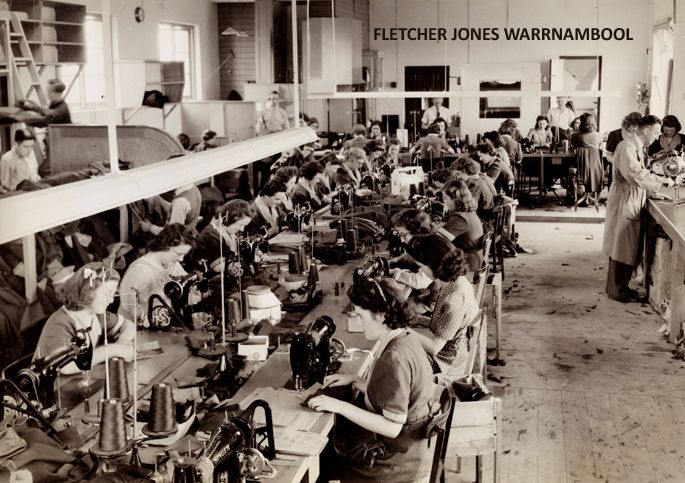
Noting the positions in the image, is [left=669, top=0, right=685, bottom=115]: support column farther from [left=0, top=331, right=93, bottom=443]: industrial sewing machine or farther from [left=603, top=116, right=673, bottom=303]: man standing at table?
[left=0, top=331, right=93, bottom=443]: industrial sewing machine

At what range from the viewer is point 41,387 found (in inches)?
126

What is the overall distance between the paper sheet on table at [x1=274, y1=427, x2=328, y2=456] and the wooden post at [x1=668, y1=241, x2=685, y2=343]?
13.3 ft

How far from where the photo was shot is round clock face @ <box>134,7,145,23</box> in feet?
41.9

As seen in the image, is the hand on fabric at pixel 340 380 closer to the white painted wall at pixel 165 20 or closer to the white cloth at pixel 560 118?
the white painted wall at pixel 165 20

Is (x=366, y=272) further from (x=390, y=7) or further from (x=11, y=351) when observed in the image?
(x=390, y=7)

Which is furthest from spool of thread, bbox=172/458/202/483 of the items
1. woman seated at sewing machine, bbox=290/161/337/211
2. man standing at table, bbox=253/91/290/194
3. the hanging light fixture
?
the hanging light fixture

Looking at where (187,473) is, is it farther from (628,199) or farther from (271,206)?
(628,199)

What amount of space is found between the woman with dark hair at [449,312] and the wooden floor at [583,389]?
0.61 meters

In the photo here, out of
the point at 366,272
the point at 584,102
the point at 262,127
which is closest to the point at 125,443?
the point at 366,272

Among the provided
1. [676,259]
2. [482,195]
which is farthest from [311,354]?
[482,195]

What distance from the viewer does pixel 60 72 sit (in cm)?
1111

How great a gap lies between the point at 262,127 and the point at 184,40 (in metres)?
2.73

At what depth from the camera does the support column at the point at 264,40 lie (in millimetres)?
15594

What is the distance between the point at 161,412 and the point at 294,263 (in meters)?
2.67
